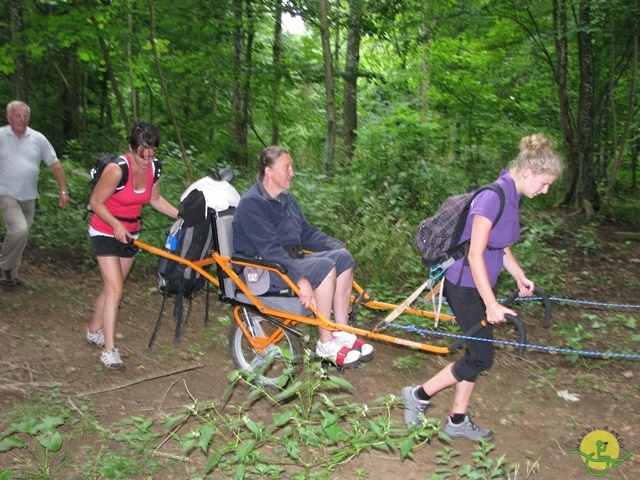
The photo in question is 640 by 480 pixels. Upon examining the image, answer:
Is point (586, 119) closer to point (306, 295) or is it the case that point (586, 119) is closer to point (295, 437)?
point (306, 295)

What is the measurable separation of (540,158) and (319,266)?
1.62 m

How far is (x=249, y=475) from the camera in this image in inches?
134

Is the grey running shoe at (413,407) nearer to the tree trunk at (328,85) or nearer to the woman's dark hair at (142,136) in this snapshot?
the woman's dark hair at (142,136)

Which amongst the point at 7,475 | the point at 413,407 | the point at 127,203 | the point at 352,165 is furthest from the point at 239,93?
the point at 7,475

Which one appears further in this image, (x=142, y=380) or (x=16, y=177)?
(x=16, y=177)

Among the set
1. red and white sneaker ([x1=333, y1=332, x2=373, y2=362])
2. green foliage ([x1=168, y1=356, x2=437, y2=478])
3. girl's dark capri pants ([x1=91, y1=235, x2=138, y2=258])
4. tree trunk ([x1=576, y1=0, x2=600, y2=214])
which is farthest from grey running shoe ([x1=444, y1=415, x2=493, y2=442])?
tree trunk ([x1=576, y1=0, x2=600, y2=214])

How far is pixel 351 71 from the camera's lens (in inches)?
412

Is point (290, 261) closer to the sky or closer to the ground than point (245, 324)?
closer to the sky

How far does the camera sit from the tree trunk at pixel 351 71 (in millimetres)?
9602

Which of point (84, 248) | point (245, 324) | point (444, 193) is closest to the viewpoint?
point (245, 324)

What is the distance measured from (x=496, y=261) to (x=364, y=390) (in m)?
1.75

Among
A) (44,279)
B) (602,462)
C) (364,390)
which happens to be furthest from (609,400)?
(44,279)

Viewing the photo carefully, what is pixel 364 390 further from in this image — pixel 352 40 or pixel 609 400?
pixel 352 40

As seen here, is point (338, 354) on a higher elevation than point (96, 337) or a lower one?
higher
